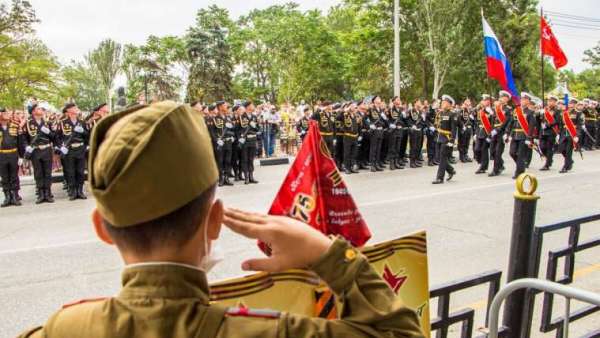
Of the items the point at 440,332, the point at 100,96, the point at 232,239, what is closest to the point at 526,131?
the point at 232,239

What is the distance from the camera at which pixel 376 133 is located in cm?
1512

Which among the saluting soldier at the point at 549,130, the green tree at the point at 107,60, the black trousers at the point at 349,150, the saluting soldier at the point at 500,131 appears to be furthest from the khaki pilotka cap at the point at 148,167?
the green tree at the point at 107,60

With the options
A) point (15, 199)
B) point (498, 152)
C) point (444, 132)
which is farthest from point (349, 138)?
point (15, 199)

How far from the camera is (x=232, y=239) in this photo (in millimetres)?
7008

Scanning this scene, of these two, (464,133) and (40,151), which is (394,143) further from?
(40,151)

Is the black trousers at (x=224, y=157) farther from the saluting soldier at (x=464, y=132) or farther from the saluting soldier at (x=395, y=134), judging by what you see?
the saluting soldier at (x=464, y=132)

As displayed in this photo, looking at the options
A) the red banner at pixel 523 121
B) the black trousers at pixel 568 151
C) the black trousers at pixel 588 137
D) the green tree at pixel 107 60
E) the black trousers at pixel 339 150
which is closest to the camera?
the red banner at pixel 523 121

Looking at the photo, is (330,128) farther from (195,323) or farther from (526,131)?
(195,323)

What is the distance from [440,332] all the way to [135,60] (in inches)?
1620

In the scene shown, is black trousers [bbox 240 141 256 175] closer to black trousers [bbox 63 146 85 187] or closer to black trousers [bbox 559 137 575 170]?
black trousers [bbox 63 146 85 187]

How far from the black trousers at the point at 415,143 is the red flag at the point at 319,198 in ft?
47.0

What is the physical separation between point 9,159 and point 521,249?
10.3 metres

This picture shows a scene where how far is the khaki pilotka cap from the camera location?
3.57 feet

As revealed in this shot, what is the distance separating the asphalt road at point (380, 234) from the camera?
5.16m
